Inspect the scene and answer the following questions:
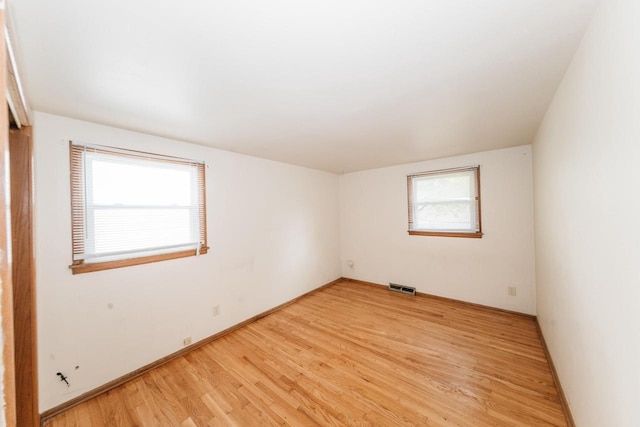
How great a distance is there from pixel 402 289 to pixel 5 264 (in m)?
4.28

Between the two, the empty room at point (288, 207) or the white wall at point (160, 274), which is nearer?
the empty room at point (288, 207)

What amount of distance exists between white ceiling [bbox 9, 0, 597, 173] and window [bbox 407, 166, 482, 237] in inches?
51.5

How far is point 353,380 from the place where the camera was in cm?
203

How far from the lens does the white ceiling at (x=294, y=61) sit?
3.22 feet

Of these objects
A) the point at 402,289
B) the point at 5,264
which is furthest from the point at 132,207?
the point at 402,289

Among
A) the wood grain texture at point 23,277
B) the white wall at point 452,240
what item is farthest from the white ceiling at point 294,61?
the white wall at point 452,240

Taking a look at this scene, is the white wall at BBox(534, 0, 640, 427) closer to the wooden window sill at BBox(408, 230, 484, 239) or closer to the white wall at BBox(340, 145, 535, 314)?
the white wall at BBox(340, 145, 535, 314)

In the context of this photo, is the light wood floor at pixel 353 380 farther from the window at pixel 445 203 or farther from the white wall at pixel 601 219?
the window at pixel 445 203

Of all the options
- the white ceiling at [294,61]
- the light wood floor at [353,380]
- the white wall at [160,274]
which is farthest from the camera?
the white wall at [160,274]

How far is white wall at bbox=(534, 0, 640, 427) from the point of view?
84cm

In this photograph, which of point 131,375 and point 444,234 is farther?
point 444,234

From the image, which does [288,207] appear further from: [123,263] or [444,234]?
[444,234]

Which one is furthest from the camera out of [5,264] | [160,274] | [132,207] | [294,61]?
[160,274]

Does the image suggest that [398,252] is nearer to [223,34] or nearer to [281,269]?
[281,269]
